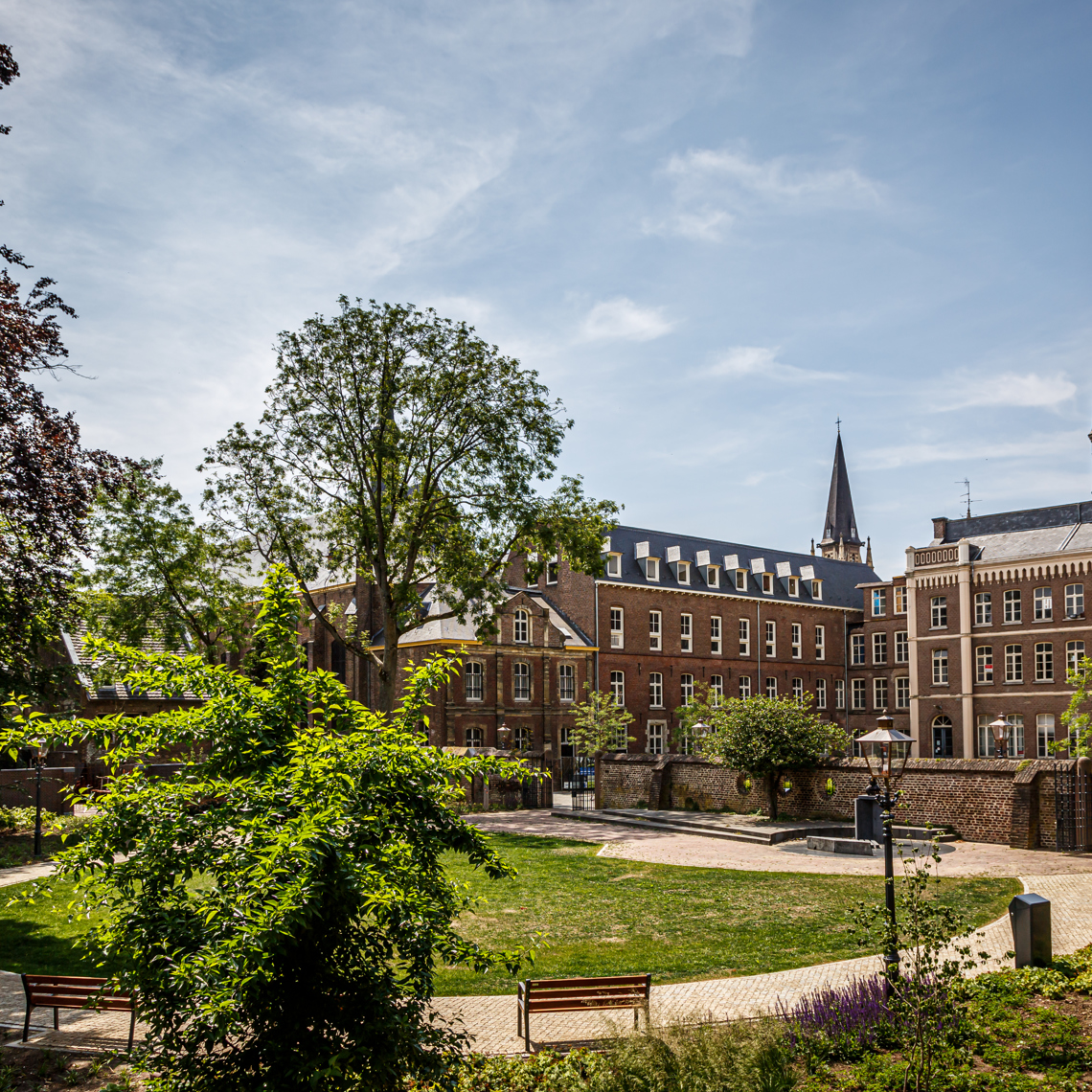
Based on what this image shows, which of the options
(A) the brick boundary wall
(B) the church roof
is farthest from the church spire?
(A) the brick boundary wall

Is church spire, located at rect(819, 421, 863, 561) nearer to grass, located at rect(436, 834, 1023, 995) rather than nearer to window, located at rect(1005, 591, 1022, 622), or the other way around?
window, located at rect(1005, 591, 1022, 622)

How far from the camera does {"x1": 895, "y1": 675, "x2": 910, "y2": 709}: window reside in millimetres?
58188

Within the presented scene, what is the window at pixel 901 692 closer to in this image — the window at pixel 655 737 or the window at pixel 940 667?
the window at pixel 940 667

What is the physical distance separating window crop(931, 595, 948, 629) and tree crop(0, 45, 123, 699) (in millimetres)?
44895

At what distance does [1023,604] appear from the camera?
47.4m

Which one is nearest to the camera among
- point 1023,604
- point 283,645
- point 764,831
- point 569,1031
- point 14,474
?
point 283,645

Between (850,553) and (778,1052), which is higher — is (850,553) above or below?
above

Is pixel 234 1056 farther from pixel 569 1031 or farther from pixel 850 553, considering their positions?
pixel 850 553

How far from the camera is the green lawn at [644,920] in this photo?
1224 cm

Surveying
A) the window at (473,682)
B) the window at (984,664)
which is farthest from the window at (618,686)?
the window at (984,664)

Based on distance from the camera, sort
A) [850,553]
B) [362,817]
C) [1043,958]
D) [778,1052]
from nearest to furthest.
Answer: [362,817], [778,1052], [1043,958], [850,553]

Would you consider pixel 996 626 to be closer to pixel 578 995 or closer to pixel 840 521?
pixel 840 521

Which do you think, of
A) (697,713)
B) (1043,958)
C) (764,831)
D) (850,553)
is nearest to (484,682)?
(697,713)

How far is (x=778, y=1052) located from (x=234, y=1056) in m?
4.26
